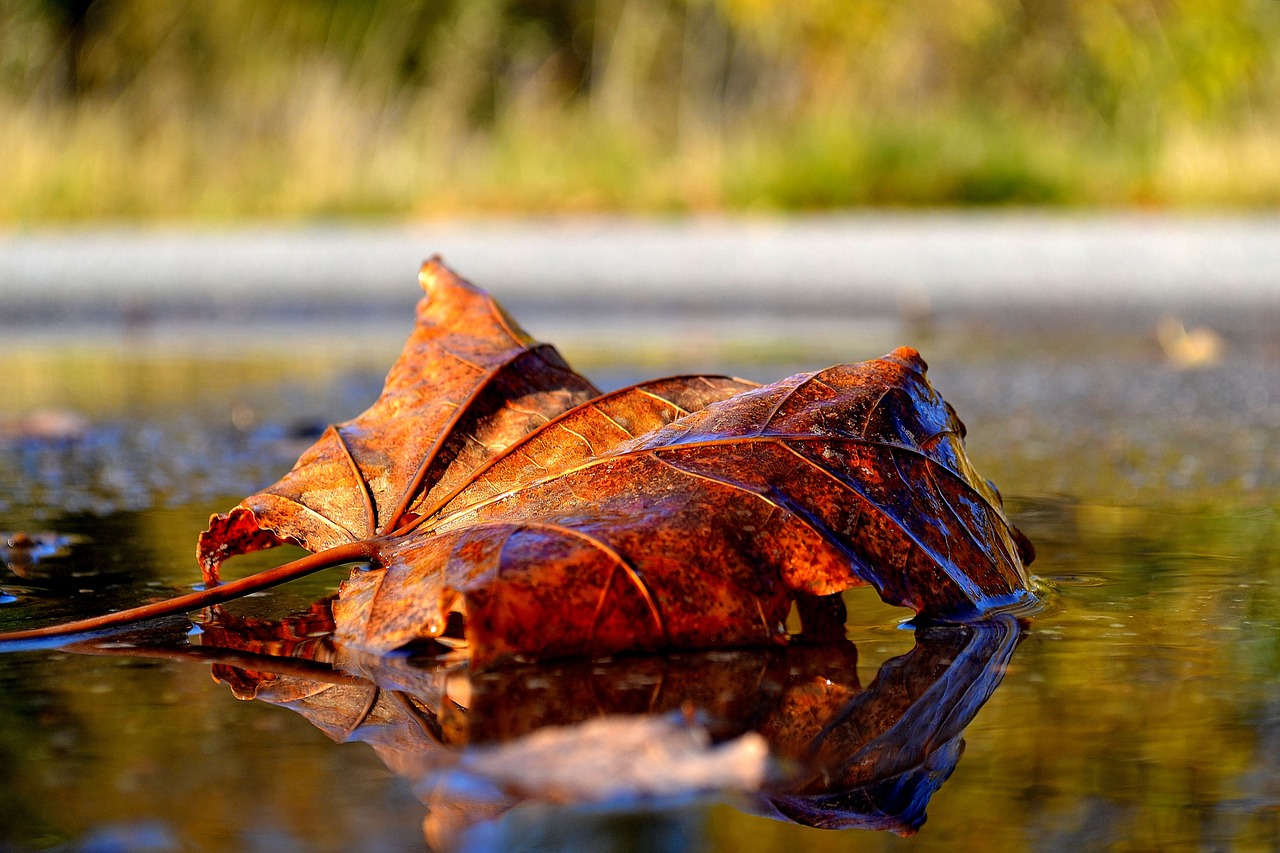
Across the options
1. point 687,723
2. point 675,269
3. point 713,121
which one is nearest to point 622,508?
point 687,723

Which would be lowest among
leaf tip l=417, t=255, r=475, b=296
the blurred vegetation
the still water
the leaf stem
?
the still water

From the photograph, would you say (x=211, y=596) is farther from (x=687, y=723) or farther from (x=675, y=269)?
(x=675, y=269)

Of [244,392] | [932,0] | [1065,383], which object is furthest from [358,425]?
[932,0]

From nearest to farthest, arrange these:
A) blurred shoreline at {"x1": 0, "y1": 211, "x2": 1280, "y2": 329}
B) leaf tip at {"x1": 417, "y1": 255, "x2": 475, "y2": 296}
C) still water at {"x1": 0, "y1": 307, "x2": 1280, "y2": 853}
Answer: still water at {"x1": 0, "y1": 307, "x2": 1280, "y2": 853}
leaf tip at {"x1": 417, "y1": 255, "x2": 475, "y2": 296}
blurred shoreline at {"x1": 0, "y1": 211, "x2": 1280, "y2": 329}

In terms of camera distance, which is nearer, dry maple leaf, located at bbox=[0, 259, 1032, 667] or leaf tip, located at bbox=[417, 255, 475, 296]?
dry maple leaf, located at bbox=[0, 259, 1032, 667]

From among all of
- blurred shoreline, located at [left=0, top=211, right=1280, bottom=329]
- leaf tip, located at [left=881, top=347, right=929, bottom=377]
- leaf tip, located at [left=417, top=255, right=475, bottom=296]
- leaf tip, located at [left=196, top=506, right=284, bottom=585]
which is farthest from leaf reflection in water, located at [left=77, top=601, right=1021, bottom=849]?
blurred shoreline, located at [left=0, top=211, right=1280, bottom=329]

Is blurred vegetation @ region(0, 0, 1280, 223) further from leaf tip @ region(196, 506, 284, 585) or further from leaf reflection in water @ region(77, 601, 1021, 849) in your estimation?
leaf reflection in water @ region(77, 601, 1021, 849)
